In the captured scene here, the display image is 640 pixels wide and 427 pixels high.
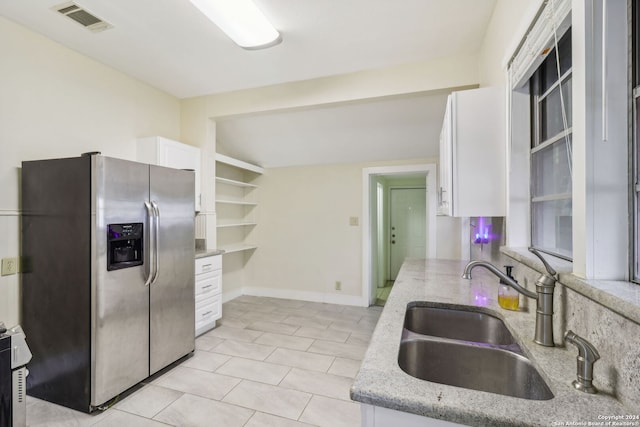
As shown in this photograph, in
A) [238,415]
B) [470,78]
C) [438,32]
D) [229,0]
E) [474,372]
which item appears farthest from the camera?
[470,78]

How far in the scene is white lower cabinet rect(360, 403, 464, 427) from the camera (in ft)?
2.35

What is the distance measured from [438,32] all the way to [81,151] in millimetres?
3010

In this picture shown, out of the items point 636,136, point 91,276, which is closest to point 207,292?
point 91,276

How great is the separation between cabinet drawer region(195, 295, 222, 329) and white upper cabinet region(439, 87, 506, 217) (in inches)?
102

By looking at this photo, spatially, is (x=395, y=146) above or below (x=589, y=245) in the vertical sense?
above

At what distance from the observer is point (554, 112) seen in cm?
139

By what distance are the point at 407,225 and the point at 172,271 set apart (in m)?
4.69

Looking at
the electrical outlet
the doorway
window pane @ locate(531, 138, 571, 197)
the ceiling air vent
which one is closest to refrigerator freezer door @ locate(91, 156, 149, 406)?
the electrical outlet

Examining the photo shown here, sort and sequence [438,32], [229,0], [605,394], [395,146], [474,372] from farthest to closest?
[395,146]
[438,32]
[229,0]
[474,372]
[605,394]

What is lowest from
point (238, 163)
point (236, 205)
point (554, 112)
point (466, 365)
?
point (466, 365)

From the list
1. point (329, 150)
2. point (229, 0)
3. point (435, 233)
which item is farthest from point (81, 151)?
point (435, 233)

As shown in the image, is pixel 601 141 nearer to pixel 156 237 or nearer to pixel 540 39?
pixel 540 39

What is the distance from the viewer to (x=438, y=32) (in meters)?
2.22

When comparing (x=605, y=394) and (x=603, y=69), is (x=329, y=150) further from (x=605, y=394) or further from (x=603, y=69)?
(x=605, y=394)
